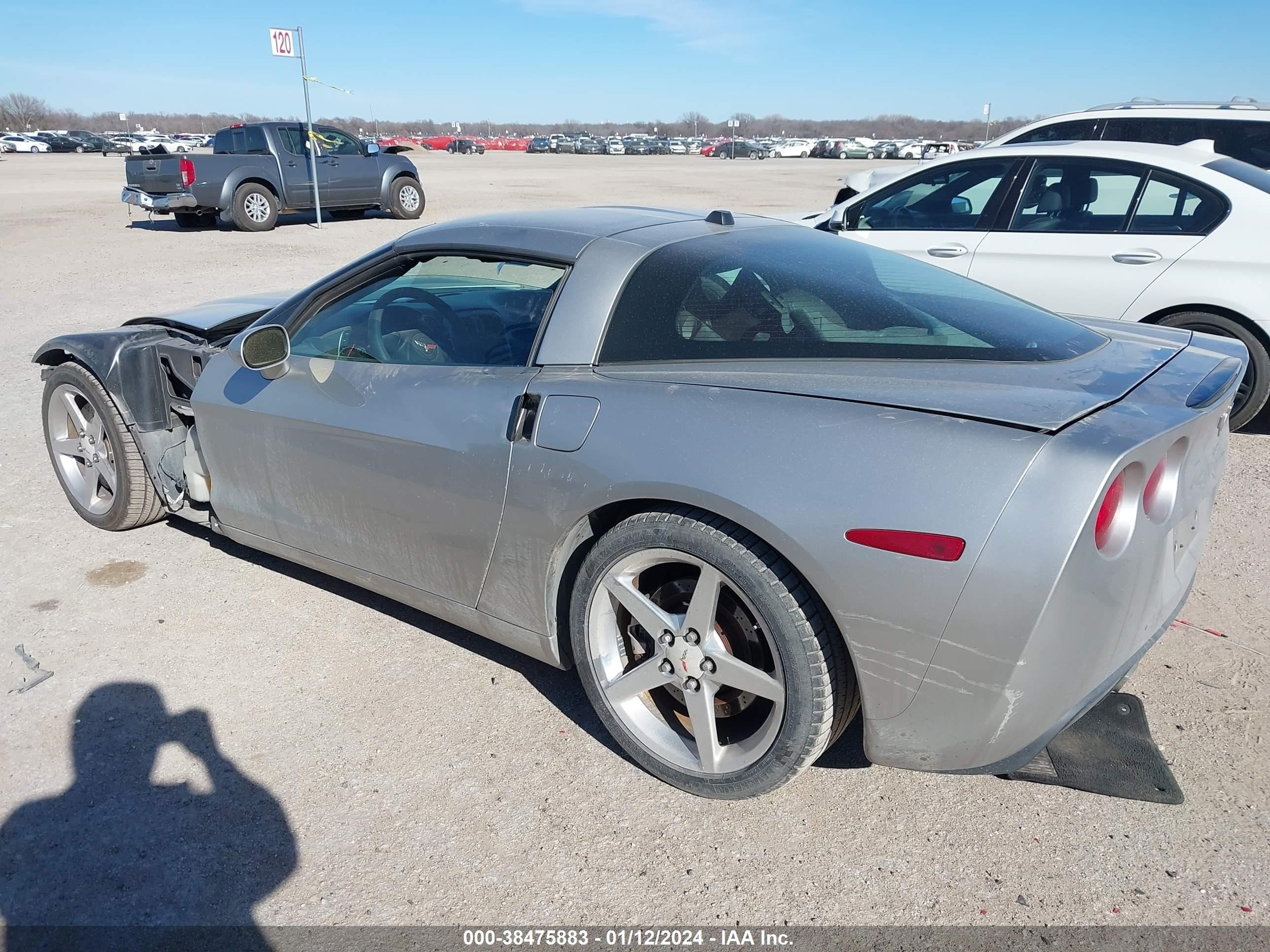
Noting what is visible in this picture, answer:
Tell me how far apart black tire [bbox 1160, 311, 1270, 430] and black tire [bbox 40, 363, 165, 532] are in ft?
17.7

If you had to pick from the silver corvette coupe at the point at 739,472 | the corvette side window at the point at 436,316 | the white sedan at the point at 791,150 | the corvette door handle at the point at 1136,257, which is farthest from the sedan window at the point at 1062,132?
the white sedan at the point at 791,150

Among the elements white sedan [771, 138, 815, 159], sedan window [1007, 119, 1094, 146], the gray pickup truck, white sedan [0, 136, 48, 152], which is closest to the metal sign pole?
the gray pickup truck

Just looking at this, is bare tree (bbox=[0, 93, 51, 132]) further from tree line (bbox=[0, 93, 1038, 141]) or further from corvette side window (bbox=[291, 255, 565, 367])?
corvette side window (bbox=[291, 255, 565, 367])

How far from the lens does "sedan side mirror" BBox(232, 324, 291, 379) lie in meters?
3.12

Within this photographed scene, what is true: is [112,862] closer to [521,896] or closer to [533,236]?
[521,896]

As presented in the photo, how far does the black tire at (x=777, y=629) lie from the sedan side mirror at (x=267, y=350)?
1502 millimetres

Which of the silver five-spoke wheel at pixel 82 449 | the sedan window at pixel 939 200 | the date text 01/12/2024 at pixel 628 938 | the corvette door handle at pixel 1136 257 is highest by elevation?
the sedan window at pixel 939 200

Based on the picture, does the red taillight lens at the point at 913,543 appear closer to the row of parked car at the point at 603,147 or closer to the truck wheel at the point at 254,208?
the truck wheel at the point at 254,208

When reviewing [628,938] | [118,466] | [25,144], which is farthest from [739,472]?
[25,144]

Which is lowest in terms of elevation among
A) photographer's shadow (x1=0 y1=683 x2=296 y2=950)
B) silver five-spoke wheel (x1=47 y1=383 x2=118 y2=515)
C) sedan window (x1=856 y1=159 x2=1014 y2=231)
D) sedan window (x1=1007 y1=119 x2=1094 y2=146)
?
photographer's shadow (x1=0 y1=683 x2=296 y2=950)

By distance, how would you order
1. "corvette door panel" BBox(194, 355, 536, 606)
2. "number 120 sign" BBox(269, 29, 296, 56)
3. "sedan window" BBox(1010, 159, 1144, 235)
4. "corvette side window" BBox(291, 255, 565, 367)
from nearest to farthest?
"corvette door panel" BBox(194, 355, 536, 606) < "corvette side window" BBox(291, 255, 565, 367) < "sedan window" BBox(1010, 159, 1144, 235) < "number 120 sign" BBox(269, 29, 296, 56)

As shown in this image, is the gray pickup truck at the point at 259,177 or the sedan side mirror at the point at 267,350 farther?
the gray pickup truck at the point at 259,177

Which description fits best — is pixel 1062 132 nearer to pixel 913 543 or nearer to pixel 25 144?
pixel 913 543

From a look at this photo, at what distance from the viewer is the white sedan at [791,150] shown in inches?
2256
